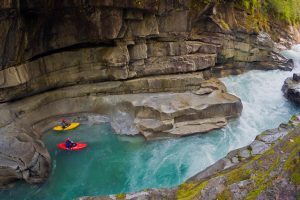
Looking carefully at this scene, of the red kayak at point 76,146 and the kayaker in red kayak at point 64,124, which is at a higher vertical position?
the kayaker in red kayak at point 64,124

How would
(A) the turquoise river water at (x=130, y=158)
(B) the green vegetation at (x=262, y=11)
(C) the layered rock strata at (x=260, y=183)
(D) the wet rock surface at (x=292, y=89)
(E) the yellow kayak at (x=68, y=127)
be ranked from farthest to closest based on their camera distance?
1. (B) the green vegetation at (x=262, y=11)
2. (D) the wet rock surface at (x=292, y=89)
3. (E) the yellow kayak at (x=68, y=127)
4. (A) the turquoise river water at (x=130, y=158)
5. (C) the layered rock strata at (x=260, y=183)

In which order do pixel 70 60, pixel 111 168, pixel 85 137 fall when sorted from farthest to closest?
1. pixel 70 60
2. pixel 85 137
3. pixel 111 168

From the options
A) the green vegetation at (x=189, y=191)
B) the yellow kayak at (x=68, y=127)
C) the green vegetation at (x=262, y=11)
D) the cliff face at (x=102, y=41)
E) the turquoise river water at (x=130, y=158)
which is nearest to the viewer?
the green vegetation at (x=189, y=191)

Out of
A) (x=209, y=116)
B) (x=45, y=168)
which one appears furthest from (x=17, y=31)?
(x=209, y=116)

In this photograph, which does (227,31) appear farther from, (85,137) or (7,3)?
(7,3)

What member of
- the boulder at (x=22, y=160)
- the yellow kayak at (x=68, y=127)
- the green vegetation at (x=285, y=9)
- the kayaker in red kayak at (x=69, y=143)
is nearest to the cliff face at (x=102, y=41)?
the yellow kayak at (x=68, y=127)

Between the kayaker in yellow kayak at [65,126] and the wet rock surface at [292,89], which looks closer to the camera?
the kayaker in yellow kayak at [65,126]

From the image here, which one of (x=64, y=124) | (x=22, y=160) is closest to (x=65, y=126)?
(x=64, y=124)

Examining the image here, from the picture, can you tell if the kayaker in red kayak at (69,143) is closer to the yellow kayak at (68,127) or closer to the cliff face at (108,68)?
the cliff face at (108,68)
